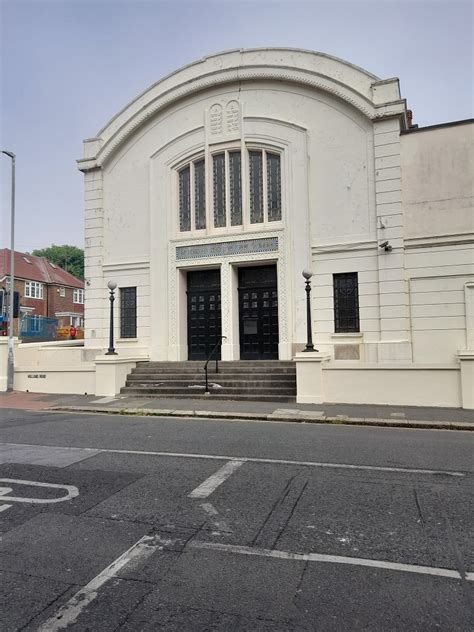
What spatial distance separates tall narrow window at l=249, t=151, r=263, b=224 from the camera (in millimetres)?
17891

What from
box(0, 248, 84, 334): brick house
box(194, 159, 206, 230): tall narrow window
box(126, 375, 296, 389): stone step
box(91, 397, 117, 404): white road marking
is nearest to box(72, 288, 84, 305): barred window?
box(0, 248, 84, 334): brick house

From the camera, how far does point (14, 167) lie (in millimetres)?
18266

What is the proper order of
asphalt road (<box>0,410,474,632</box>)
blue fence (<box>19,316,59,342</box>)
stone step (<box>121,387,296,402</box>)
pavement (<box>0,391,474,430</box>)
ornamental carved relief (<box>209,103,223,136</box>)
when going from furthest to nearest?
1. blue fence (<box>19,316,59,342</box>)
2. ornamental carved relief (<box>209,103,223,136</box>)
3. stone step (<box>121,387,296,402</box>)
4. pavement (<box>0,391,474,430</box>)
5. asphalt road (<box>0,410,474,632</box>)

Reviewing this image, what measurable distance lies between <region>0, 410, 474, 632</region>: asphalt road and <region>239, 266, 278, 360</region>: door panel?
9848 mm

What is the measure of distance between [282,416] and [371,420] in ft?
6.78

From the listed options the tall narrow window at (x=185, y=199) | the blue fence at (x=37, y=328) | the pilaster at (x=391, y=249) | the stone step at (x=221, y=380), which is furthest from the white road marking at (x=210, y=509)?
the blue fence at (x=37, y=328)

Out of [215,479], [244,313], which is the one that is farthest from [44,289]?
[215,479]

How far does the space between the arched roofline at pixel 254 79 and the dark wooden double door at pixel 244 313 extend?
258 inches

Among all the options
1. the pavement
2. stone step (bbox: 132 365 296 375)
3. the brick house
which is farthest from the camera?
the brick house

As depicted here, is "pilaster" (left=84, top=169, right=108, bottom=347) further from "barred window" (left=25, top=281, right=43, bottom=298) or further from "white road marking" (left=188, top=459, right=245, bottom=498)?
"barred window" (left=25, top=281, right=43, bottom=298)

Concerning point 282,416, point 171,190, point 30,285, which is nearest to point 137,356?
point 171,190

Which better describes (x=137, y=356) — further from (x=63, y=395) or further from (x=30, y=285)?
(x=30, y=285)

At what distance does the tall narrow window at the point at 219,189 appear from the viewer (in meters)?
18.4

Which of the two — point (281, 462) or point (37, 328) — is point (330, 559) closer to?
point (281, 462)
